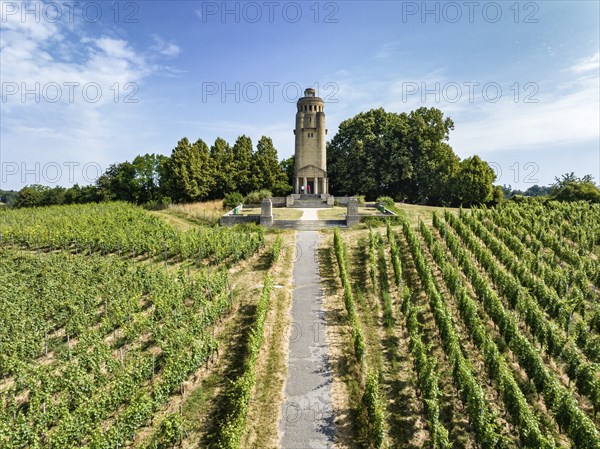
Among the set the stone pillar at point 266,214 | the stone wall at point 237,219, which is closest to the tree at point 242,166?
the stone wall at point 237,219

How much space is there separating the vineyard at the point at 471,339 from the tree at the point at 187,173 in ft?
82.7

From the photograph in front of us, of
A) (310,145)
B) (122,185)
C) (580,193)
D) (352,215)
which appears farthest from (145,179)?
(580,193)

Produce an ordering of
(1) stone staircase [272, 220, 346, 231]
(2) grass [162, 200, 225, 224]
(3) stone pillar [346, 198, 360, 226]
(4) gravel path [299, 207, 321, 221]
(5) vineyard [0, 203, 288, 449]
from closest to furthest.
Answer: (5) vineyard [0, 203, 288, 449] → (3) stone pillar [346, 198, 360, 226] → (1) stone staircase [272, 220, 346, 231] → (4) gravel path [299, 207, 321, 221] → (2) grass [162, 200, 225, 224]

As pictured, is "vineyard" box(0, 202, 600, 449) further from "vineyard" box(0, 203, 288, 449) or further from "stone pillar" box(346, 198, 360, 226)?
"stone pillar" box(346, 198, 360, 226)

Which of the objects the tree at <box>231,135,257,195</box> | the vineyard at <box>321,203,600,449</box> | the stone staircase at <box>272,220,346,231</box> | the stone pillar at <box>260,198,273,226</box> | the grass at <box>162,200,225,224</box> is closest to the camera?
the vineyard at <box>321,203,600,449</box>

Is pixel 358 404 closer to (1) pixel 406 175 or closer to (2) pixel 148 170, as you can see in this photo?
(1) pixel 406 175

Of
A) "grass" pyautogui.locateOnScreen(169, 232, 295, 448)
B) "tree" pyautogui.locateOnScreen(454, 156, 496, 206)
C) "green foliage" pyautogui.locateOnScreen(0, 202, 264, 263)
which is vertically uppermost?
"tree" pyautogui.locateOnScreen(454, 156, 496, 206)

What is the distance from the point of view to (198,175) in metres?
45.9

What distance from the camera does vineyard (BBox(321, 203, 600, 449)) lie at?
1145cm

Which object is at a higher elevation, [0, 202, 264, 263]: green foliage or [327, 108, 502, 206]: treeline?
[327, 108, 502, 206]: treeline

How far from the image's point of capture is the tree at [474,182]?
45.3m

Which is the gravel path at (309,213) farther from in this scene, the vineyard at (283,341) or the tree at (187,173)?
the tree at (187,173)

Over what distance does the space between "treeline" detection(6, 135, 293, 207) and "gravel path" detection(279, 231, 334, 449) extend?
1133 inches

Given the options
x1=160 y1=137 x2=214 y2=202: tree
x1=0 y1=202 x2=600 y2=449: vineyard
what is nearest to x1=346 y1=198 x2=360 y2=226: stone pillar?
x1=0 y1=202 x2=600 y2=449: vineyard
